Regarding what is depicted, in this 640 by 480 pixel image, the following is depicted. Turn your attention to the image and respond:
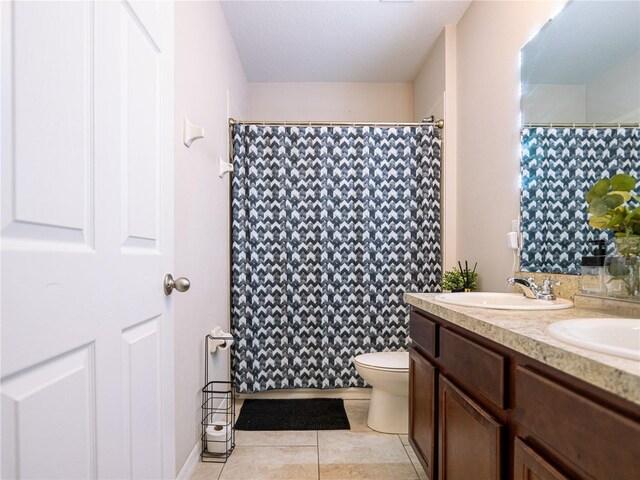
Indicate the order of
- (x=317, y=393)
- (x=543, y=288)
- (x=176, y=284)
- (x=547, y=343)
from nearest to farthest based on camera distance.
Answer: (x=547, y=343) → (x=176, y=284) → (x=543, y=288) → (x=317, y=393)

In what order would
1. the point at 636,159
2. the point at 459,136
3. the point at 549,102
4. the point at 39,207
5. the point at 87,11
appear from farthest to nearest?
the point at 459,136
the point at 549,102
the point at 636,159
the point at 87,11
the point at 39,207

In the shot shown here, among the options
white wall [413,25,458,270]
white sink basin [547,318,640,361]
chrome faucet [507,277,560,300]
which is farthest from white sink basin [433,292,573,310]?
white wall [413,25,458,270]

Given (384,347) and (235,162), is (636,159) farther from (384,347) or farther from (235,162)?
(235,162)

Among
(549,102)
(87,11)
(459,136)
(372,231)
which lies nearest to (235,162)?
(372,231)

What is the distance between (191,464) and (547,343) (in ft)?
5.58

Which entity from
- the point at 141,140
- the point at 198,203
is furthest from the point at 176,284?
the point at 198,203

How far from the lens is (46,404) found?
0.66 metres

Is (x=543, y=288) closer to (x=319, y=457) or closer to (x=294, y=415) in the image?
(x=319, y=457)

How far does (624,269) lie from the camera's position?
4.14 ft

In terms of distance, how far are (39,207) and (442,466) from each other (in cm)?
145

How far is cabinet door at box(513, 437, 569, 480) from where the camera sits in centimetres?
80

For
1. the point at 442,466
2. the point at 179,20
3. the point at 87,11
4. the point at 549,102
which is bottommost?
the point at 442,466

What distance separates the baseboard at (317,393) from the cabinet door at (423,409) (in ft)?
3.31

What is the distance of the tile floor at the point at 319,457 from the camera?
1.90 meters
